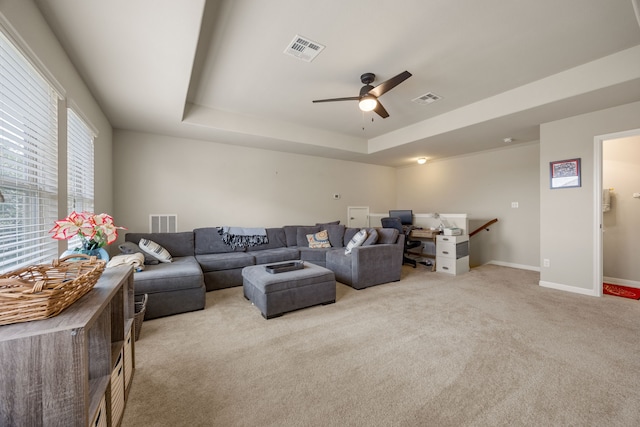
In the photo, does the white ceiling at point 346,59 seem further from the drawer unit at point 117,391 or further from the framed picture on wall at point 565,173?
the drawer unit at point 117,391

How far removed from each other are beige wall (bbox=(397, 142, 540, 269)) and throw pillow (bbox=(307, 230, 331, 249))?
322 cm

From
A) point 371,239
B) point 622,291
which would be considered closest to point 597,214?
point 622,291

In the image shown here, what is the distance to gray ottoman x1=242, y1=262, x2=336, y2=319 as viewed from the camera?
9.00 ft

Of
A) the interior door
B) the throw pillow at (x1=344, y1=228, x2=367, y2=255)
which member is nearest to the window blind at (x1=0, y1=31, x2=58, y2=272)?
the throw pillow at (x1=344, y1=228, x2=367, y2=255)

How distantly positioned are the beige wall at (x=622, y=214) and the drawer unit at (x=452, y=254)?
2037 millimetres

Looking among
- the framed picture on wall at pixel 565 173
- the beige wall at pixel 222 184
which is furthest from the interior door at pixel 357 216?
the framed picture on wall at pixel 565 173

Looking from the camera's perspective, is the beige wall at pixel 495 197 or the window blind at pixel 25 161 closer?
the window blind at pixel 25 161

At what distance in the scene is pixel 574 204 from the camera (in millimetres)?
3602

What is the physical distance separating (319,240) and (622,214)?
4935 mm

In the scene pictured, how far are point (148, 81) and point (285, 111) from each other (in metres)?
1.91

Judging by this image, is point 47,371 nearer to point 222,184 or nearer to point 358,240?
point 358,240

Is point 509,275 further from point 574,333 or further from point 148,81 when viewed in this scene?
point 148,81

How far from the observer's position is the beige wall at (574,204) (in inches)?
132

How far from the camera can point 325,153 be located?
18.8ft
